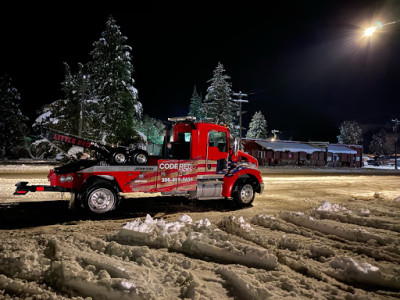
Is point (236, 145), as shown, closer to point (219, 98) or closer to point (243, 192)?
point (243, 192)

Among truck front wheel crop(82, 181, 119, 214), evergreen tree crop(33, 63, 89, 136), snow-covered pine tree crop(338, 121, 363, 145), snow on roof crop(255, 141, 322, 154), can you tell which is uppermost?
snow-covered pine tree crop(338, 121, 363, 145)

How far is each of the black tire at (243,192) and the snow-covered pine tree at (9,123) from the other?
34.7m

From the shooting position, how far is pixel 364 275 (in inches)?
134

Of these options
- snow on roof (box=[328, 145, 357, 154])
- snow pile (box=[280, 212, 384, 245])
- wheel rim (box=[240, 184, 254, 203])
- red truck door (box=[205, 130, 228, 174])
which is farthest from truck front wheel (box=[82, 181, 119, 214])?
snow on roof (box=[328, 145, 357, 154])

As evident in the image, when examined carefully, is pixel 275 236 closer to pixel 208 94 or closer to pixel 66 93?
pixel 66 93

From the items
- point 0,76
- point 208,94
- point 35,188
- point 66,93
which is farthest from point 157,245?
point 0,76

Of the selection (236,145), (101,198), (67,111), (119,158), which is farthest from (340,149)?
(101,198)

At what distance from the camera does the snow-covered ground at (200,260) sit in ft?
9.49

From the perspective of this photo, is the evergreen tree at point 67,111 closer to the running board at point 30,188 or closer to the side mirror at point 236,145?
the running board at point 30,188

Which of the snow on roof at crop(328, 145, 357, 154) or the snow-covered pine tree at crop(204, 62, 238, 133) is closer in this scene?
the snow-covered pine tree at crop(204, 62, 238, 133)

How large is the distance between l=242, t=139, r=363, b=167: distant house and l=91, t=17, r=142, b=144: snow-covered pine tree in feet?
68.5

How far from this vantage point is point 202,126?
802cm

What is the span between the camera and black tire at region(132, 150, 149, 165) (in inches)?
286

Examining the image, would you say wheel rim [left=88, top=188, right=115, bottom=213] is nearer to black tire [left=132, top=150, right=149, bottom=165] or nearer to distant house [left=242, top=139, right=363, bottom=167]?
black tire [left=132, top=150, right=149, bottom=165]
